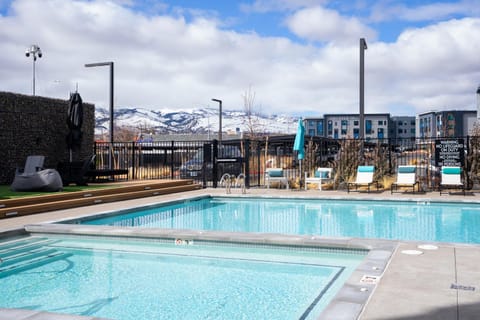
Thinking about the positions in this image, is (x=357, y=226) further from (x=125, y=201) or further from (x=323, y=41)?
(x=323, y=41)

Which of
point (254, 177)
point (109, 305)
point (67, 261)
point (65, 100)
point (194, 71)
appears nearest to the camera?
point (109, 305)

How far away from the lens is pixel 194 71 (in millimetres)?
58219

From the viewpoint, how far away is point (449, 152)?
14.3 metres

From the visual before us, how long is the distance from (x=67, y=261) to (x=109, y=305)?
6.76ft

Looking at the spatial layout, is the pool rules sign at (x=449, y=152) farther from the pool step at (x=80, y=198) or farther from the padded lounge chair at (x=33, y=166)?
the padded lounge chair at (x=33, y=166)

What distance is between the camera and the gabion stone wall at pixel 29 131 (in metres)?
14.2

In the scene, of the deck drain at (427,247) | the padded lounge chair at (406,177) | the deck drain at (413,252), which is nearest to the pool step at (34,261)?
the deck drain at (413,252)

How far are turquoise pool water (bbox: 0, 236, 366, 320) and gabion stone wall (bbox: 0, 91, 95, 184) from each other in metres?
8.01

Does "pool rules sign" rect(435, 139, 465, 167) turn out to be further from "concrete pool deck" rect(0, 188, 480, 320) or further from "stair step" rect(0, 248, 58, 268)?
"stair step" rect(0, 248, 58, 268)

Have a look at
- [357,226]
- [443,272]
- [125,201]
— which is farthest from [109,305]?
[125,201]

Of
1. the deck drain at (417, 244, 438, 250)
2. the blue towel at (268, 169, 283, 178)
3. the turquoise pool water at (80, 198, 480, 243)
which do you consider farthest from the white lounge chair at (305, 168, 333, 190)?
the deck drain at (417, 244, 438, 250)

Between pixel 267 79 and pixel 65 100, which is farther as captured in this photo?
pixel 267 79

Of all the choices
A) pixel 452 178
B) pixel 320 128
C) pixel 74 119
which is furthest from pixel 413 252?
pixel 320 128

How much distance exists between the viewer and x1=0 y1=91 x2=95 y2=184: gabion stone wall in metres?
14.2
